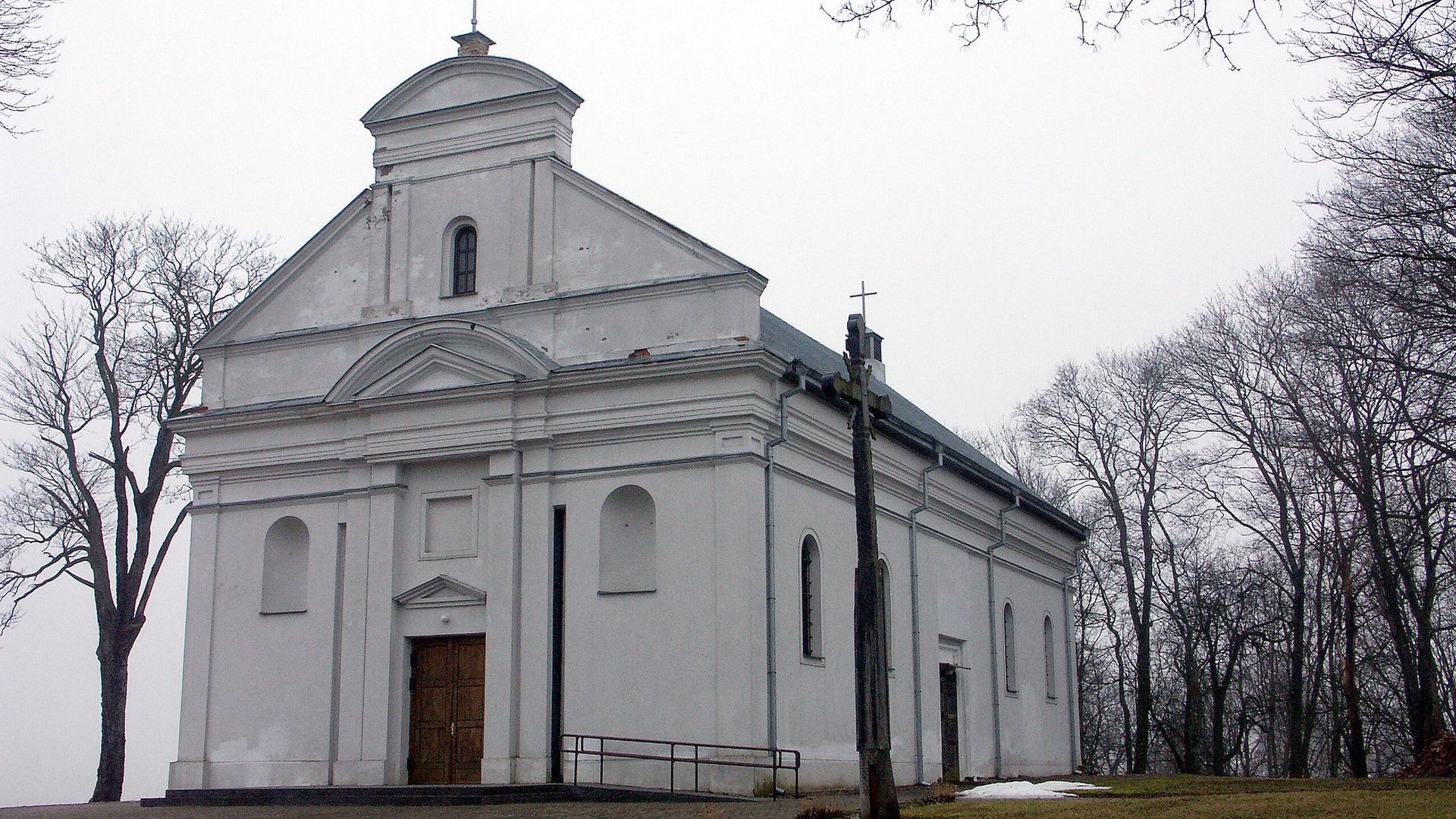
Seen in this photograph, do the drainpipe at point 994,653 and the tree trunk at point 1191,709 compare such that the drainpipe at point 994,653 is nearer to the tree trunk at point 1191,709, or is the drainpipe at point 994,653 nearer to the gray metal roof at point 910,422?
the gray metal roof at point 910,422

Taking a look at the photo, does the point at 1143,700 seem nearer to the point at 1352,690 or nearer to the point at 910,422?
the point at 1352,690

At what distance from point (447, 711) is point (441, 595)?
176 cm

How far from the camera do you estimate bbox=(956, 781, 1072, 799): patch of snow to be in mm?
20250

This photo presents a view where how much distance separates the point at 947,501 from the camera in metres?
30.1

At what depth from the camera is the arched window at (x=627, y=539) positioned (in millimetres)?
22734

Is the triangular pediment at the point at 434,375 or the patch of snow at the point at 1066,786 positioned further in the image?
the triangular pediment at the point at 434,375

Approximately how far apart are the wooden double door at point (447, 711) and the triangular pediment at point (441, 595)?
21.1 inches

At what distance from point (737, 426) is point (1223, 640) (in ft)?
105

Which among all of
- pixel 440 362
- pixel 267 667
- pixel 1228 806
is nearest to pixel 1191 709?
pixel 440 362

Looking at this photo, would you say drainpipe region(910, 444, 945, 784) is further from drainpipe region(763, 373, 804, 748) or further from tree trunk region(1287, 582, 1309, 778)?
tree trunk region(1287, 582, 1309, 778)

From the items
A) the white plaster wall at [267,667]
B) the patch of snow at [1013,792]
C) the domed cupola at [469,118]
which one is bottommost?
the patch of snow at [1013,792]

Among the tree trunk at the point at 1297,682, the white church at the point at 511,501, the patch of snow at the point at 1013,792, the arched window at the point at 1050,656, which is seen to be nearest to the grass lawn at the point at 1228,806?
the patch of snow at the point at 1013,792

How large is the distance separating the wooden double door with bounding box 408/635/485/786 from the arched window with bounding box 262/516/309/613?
9.00ft

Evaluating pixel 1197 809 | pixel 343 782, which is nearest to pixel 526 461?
pixel 343 782
